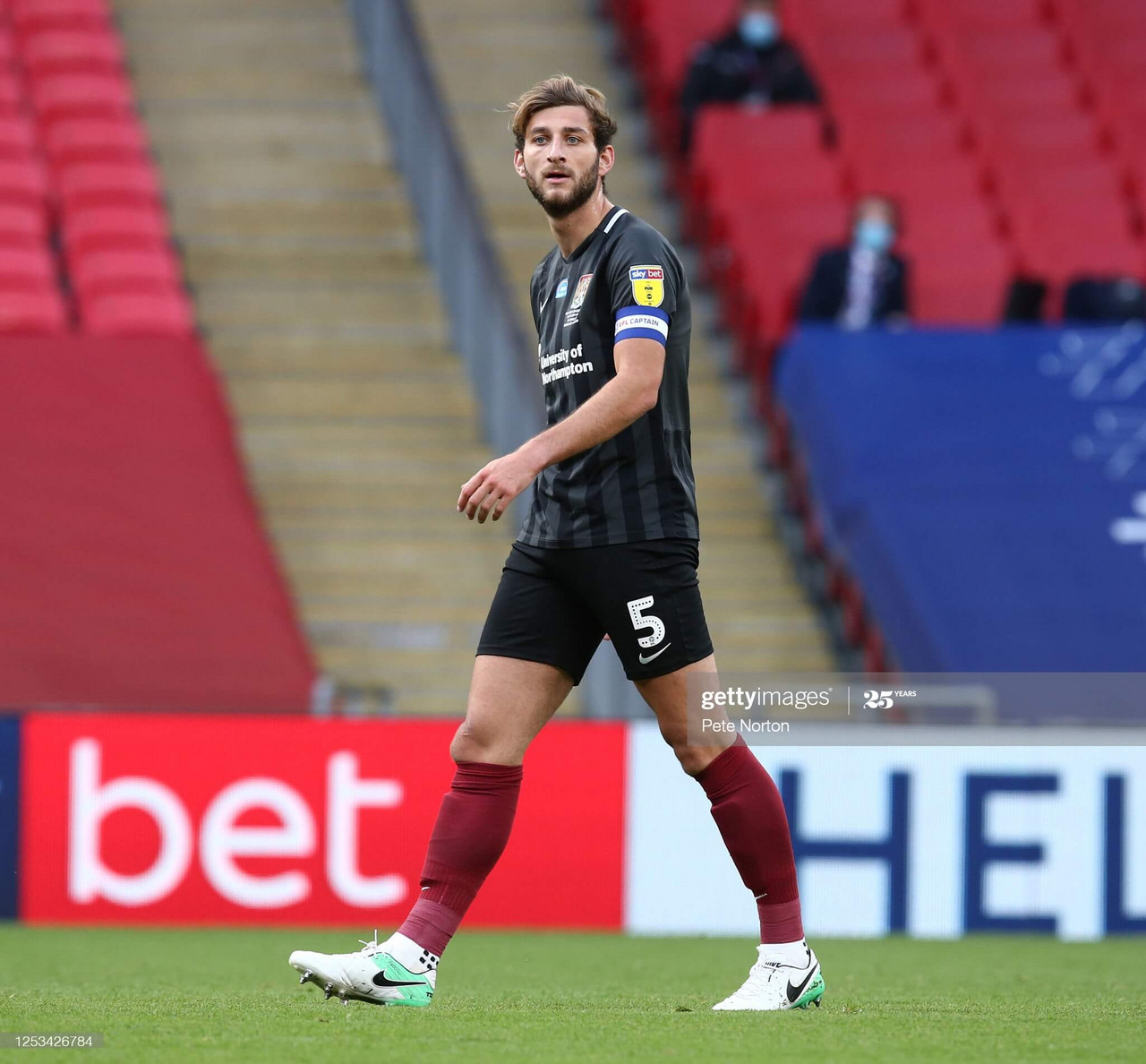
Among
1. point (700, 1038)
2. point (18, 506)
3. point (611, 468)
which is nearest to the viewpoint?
point (700, 1038)

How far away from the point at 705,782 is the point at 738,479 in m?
6.70

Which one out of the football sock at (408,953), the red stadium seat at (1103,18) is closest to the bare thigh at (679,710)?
the football sock at (408,953)

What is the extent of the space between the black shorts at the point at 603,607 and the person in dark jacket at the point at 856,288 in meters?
6.13

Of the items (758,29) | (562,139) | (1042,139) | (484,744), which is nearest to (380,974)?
(484,744)

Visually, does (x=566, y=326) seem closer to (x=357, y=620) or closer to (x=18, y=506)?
(x=18, y=506)

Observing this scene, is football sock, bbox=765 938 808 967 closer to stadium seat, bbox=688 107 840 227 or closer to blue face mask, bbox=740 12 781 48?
stadium seat, bbox=688 107 840 227

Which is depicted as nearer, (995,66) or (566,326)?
(566,326)

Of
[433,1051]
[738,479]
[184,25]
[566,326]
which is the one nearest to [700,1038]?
[433,1051]

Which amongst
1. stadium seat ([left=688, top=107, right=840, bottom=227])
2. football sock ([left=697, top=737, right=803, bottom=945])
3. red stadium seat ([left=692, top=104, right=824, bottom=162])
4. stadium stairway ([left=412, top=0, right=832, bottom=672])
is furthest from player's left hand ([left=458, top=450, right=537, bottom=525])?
red stadium seat ([left=692, top=104, right=824, bottom=162])

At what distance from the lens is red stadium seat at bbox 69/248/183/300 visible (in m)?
10.1

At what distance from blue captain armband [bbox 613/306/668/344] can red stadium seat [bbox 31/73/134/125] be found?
825cm

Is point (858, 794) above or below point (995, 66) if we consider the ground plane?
below

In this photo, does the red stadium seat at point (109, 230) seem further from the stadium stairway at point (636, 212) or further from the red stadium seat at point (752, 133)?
the red stadium seat at point (752, 133)

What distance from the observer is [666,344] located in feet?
13.2
